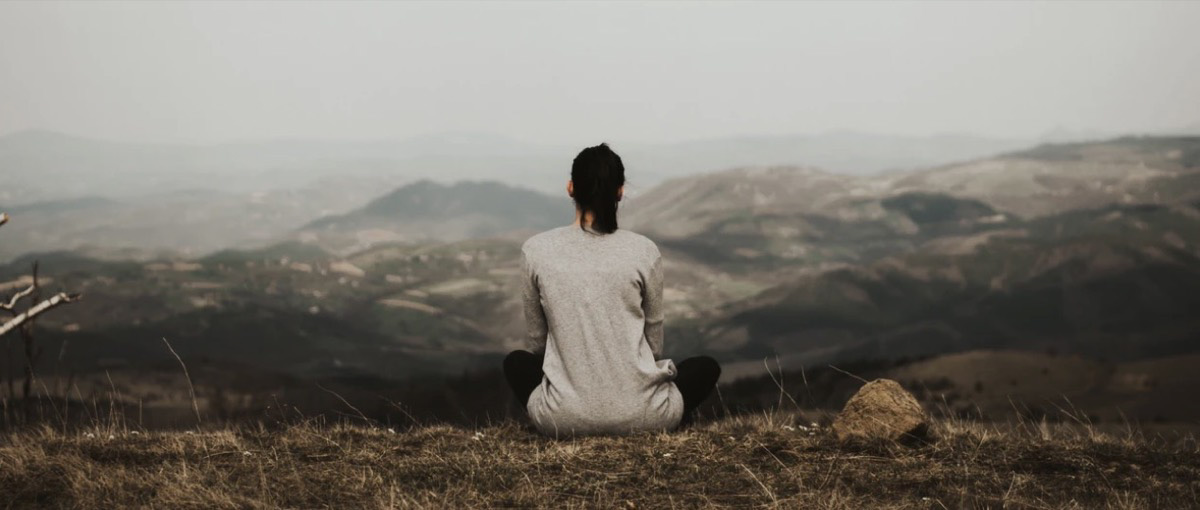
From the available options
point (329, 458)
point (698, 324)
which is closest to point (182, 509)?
point (329, 458)

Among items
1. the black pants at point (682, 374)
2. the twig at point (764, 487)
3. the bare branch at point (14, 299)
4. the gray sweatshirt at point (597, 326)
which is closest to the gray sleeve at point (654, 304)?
the gray sweatshirt at point (597, 326)

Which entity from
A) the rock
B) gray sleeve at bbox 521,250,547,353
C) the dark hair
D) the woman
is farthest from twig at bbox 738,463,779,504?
the dark hair

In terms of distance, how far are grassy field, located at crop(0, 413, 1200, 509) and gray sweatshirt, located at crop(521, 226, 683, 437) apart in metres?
0.25

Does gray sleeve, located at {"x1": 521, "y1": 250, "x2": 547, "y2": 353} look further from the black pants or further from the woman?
the black pants

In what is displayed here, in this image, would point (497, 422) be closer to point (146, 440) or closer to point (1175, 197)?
point (146, 440)

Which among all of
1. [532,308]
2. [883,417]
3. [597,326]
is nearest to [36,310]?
[532,308]

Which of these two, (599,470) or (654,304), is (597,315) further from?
(599,470)

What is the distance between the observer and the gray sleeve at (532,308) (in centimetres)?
564

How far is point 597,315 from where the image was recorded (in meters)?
5.51

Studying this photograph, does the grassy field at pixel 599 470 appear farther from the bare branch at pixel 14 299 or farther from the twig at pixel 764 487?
the bare branch at pixel 14 299

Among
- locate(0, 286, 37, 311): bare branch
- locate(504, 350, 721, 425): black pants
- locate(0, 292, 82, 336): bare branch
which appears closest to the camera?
locate(504, 350, 721, 425): black pants

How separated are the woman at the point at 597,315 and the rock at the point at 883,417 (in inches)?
47.0

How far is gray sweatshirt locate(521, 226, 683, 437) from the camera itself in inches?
217

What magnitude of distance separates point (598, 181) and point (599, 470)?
4.76 ft
